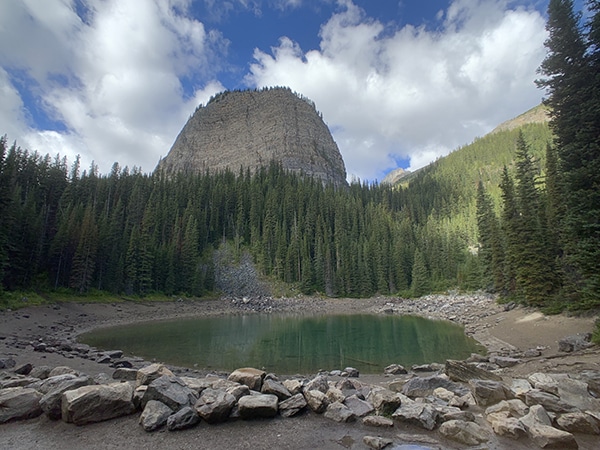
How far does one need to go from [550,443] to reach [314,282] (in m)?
79.7

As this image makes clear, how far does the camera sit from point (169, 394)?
8.50 meters

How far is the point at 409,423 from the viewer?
7.95 metres

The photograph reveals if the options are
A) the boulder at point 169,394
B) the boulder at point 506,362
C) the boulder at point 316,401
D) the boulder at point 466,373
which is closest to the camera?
the boulder at point 169,394

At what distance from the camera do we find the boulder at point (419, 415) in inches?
306

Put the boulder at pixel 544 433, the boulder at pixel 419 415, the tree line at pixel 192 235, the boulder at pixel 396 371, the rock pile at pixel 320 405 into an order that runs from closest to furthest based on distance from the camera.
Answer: the boulder at pixel 544 433
the rock pile at pixel 320 405
the boulder at pixel 419 415
the boulder at pixel 396 371
the tree line at pixel 192 235

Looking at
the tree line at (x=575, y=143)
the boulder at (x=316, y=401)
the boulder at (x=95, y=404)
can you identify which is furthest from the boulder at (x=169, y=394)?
the tree line at (x=575, y=143)

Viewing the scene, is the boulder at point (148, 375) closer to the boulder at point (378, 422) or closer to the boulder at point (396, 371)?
the boulder at point (378, 422)

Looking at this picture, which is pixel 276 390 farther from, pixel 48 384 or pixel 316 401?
→ pixel 48 384

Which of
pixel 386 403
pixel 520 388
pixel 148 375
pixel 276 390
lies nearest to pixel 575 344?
pixel 520 388

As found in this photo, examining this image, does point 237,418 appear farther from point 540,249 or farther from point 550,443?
point 540,249

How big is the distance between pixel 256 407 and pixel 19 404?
20.6 ft

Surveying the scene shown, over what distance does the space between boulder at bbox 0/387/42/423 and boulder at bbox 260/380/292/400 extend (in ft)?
19.8

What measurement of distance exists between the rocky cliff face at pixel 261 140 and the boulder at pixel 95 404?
152m

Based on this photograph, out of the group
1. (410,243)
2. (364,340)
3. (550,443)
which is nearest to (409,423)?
(550,443)
